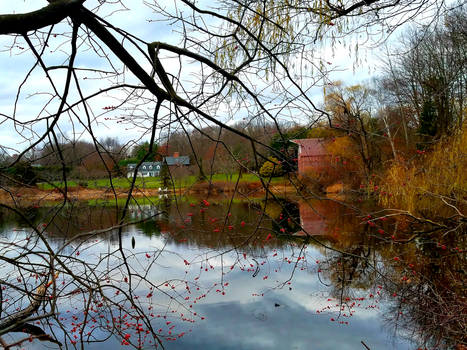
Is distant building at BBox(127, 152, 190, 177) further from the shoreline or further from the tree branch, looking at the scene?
the tree branch

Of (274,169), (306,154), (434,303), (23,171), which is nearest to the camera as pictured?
(274,169)

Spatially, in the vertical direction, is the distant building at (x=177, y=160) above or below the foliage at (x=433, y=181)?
above

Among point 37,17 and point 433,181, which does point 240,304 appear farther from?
point 37,17

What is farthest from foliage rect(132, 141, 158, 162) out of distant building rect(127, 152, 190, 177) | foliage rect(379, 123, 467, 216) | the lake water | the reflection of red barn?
foliage rect(379, 123, 467, 216)

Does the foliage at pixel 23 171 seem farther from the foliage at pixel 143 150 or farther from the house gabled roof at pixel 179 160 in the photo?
the house gabled roof at pixel 179 160

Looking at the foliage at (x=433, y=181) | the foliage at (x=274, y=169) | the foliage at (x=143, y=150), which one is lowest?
the foliage at (x=433, y=181)

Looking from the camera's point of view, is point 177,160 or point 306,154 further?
point 306,154

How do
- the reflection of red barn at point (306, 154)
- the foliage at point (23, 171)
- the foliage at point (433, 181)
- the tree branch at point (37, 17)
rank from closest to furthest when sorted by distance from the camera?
the tree branch at point (37, 17), the foliage at point (23, 171), the reflection of red barn at point (306, 154), the foliage at point (433, 181)

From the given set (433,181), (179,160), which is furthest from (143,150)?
(433,181)

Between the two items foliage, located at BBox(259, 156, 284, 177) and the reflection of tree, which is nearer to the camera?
foliage, located at BBox(259, 156, 284, 177)

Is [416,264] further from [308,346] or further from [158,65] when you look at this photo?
[158,65]

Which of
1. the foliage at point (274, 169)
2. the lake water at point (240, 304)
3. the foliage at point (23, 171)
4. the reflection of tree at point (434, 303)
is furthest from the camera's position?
the lake water at point (240, 304)

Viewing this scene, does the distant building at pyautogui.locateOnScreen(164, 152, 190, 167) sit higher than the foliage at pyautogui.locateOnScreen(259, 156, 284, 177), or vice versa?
the distant building at pyautogui.locateOnScreen(164, 152, 190, 167)

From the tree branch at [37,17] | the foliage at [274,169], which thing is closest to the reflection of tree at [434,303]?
the foliage at [274,169]
